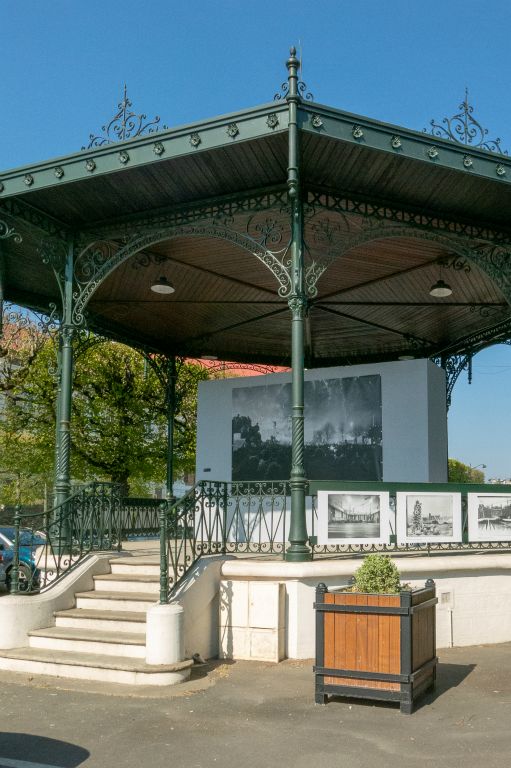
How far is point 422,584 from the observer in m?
9.73

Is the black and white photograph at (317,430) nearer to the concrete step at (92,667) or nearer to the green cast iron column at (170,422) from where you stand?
the green cast iron column at (170,422)

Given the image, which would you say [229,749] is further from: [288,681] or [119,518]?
[119,518]

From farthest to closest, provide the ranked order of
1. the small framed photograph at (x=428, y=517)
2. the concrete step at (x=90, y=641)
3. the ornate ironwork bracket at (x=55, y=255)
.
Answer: the ornate ironwork bracket at (x=55, y=255) → the small framed photograph at (x=428, y=517) → the concrete step at (x=90, y=641)

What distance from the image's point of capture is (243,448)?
17.8m

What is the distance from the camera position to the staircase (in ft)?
25.2

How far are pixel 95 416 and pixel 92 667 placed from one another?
19207mm

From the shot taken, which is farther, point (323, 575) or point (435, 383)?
point (435, 383)

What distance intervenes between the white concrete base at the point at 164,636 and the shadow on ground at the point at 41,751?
189 centimetres

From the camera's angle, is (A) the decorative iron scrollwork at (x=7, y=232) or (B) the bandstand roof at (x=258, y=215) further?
(A) the decorative iron scrollwork at (x=7, y=232)

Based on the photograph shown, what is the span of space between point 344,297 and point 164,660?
989cm

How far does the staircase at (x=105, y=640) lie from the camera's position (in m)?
7.67

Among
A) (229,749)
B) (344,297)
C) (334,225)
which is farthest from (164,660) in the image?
(344,297)

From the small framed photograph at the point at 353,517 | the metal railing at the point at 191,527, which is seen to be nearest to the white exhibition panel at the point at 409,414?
the metal railing at the point at 191,527

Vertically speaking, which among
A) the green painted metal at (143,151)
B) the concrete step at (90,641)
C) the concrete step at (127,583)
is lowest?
the concrete step at (90,641)
